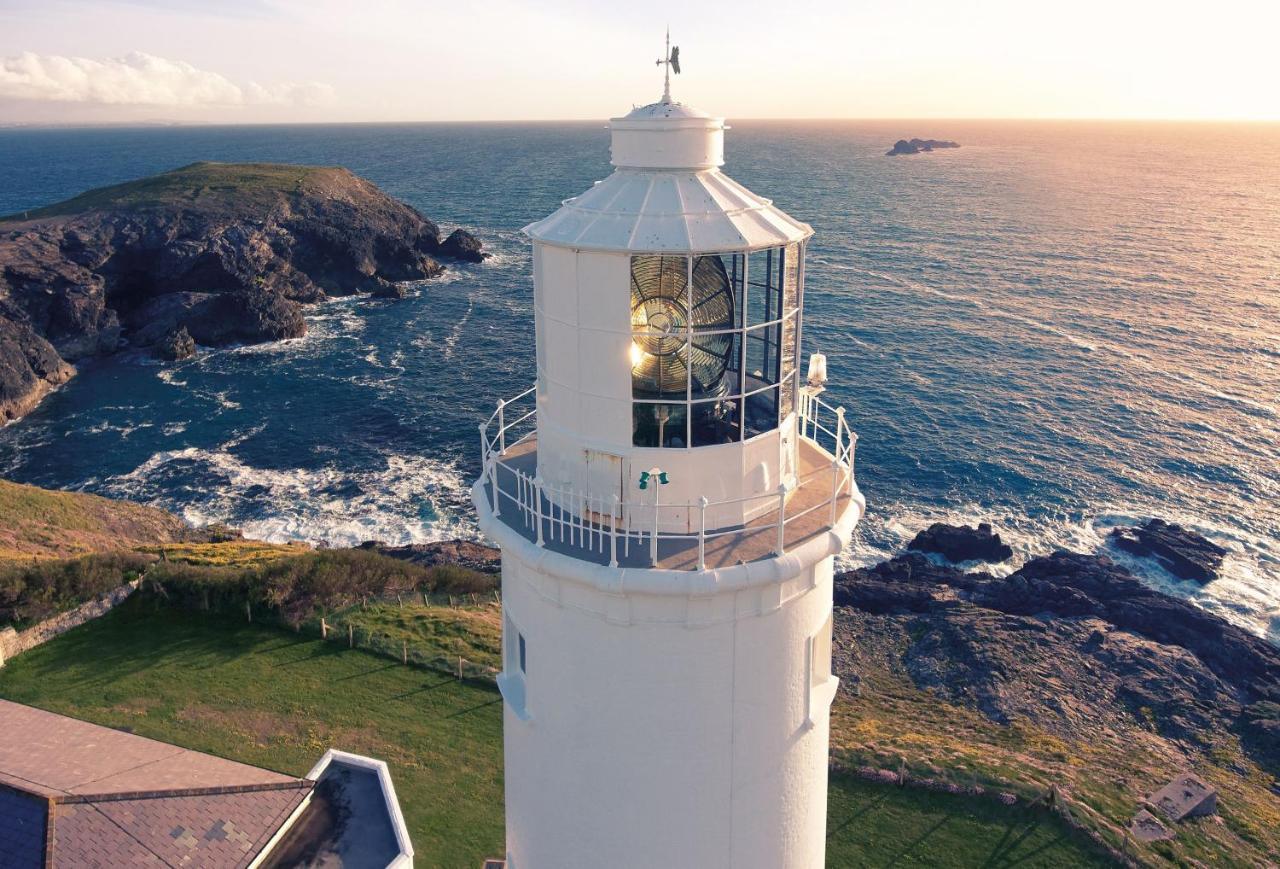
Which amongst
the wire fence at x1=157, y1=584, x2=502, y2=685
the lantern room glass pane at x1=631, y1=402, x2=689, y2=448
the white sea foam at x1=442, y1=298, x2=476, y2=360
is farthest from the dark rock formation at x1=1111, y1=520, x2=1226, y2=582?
the white sea foam at x1=442, y1=298, x2=476, y2=360

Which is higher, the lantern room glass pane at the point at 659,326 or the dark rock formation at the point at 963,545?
the lantern room glass pane at the point at 659,326

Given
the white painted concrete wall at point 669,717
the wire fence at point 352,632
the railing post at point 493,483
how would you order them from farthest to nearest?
the wire fence at point 352,632 < the railing post at point 493,483 < the white painted concrete wall at point 669,717

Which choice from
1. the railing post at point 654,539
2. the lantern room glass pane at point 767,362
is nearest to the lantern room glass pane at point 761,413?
the lantern room glass pane at point 767,362

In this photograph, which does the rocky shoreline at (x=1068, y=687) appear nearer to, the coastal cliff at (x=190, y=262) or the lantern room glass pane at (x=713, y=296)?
the lantern room glass pane at (x=713, y=296)

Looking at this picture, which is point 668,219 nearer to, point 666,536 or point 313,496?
point 666,536

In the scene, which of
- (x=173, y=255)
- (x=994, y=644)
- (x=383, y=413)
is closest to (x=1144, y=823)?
(x=994, y=644)

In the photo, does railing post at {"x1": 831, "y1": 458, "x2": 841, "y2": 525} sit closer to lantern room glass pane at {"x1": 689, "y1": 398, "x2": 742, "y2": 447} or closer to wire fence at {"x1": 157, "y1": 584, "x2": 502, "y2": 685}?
lantern room glass pane at {"x1": 689, "y1": 398, "x2": 742, "y2": 447}

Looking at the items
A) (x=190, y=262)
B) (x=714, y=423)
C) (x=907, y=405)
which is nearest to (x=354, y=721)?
(x=714, y=423)
